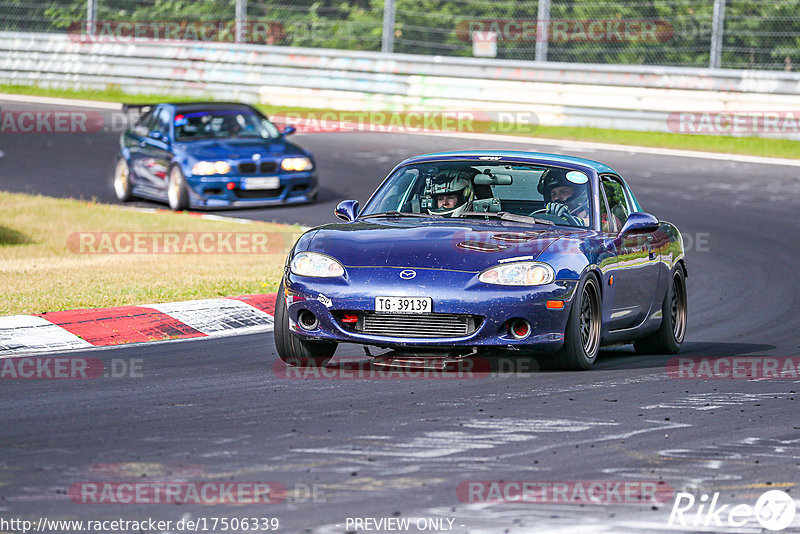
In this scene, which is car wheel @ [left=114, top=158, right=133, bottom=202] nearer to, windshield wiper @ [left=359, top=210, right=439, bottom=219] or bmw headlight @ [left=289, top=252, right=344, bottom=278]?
windshield wiper @ [left=359, top=210, right=439, bottom=219]

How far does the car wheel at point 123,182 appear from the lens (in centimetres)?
2080

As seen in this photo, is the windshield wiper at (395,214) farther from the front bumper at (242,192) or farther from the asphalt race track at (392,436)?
the front bumper at (242,192)

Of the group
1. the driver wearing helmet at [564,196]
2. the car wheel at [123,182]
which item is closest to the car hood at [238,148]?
the car wheel at [123,182]

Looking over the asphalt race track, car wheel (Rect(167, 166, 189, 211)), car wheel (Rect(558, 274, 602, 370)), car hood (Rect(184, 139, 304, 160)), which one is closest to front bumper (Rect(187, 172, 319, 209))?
car wheel (Rect(167, 166, 189, 211))

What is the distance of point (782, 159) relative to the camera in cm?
2303

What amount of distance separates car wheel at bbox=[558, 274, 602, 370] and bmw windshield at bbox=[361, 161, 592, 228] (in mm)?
612

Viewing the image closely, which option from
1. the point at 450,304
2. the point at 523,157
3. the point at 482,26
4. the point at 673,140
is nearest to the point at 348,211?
the point at 523,157

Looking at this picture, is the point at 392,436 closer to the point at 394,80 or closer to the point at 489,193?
the point at 489,193

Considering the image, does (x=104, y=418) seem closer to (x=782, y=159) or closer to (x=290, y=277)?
(x=290, y=277)

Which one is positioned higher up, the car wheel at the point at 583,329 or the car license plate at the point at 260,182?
the car wheel at the point at 583,329

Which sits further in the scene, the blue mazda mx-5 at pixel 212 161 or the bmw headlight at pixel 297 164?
the bmw headlight at pixel 297 164

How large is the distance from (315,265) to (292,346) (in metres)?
0.56

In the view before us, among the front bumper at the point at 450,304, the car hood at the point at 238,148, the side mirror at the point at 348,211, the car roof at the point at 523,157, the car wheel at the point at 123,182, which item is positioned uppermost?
the car roof at the point at 523,157

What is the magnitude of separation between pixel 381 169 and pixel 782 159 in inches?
249
